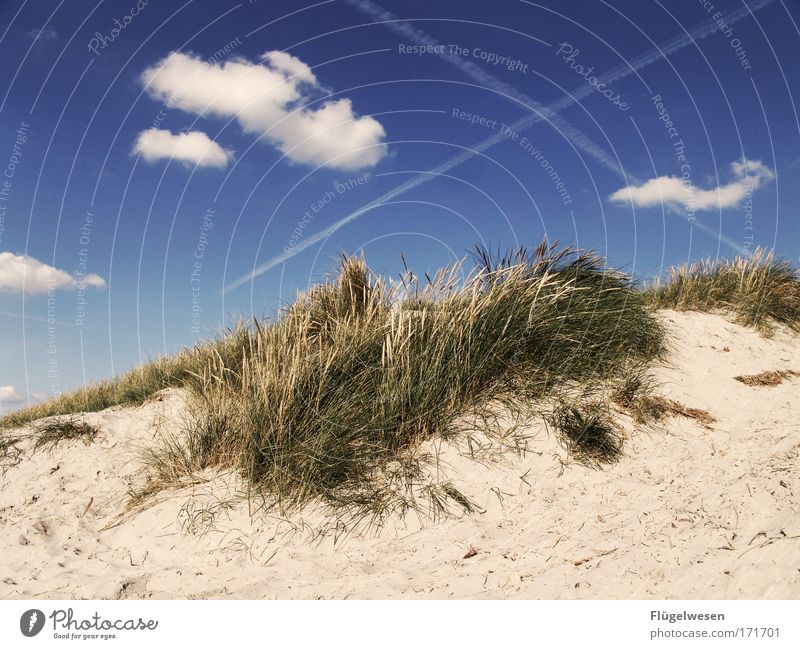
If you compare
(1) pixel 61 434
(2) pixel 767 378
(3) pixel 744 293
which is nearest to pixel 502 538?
(2) pixel 767 378

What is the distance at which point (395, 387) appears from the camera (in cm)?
520

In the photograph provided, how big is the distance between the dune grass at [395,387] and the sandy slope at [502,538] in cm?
33

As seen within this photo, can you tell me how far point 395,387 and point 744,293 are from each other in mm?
7756

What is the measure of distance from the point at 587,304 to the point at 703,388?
180 centimetres

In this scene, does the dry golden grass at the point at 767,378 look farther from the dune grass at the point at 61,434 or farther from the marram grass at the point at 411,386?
the dune grass at the point at 61,434

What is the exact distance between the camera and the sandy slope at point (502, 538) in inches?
139

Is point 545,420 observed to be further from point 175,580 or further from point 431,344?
point 175,580

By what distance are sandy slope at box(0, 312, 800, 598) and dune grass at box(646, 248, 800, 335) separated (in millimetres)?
4063

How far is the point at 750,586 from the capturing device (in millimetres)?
3201
